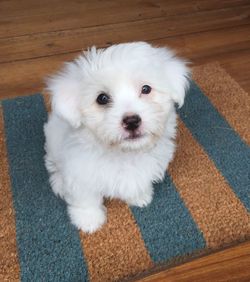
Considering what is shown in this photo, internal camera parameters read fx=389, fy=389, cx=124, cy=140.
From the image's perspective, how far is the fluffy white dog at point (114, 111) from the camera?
38.2 inches

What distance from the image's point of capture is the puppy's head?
3.17 feet

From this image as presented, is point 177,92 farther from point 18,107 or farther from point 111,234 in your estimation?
point 18,107

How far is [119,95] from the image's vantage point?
0.99 m

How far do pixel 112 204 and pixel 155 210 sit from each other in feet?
0.50

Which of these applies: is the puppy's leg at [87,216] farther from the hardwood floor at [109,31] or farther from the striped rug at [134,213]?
the hardwood floor at [109,31]

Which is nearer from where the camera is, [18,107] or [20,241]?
[20,241]

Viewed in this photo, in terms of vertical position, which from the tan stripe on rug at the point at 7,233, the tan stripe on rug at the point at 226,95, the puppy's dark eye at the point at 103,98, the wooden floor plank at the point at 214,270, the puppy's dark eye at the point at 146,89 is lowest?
the tan stripe on rug at the point at 7,233

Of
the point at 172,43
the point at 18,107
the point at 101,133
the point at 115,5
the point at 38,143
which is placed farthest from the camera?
the point at 115,5

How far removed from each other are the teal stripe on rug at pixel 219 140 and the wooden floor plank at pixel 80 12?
935mm

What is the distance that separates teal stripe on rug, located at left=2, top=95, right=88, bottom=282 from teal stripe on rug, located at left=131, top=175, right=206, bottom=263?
224 mm

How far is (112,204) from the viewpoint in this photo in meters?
1.37

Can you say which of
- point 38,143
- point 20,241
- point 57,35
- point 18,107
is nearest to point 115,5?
point 57,35

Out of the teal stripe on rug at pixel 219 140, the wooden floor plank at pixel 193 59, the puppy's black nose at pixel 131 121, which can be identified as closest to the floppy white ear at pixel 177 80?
the puppy's black nose at pixel 131 121

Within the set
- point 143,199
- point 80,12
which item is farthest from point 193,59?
point 143,199
